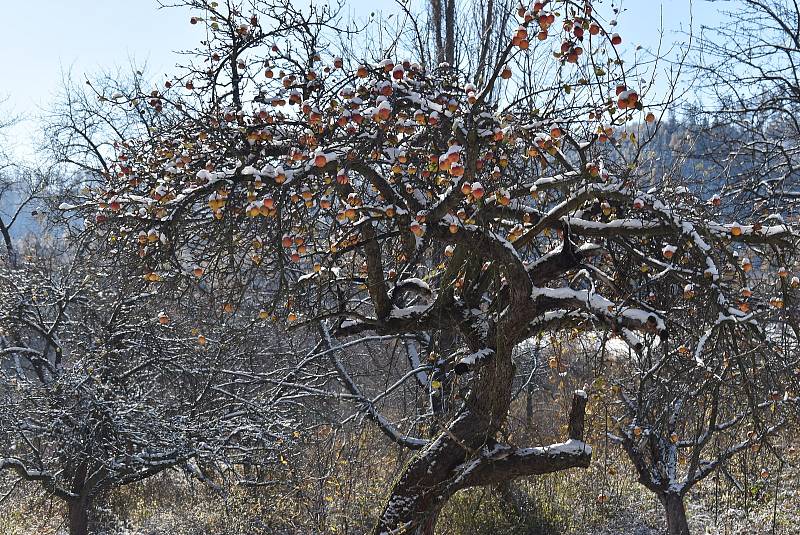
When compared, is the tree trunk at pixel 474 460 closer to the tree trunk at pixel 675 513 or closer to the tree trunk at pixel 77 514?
the tree trunk at pixel 675 513

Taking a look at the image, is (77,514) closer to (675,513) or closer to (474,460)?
(474,460)

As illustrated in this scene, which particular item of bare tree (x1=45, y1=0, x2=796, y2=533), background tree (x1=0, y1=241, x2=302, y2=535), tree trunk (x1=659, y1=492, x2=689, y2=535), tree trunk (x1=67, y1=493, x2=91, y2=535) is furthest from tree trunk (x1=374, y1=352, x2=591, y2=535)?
A: tree trunk (x1=67, y1=493, x2=91, y2=535)

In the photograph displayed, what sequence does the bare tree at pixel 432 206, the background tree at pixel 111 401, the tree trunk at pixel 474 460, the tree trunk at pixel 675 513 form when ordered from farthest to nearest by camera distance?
the tree trunk at pixel 675 513 < the background tree at pixel 111 401 < the tree trunk at pixel 474 460 < the bare tree at pixel 432 206

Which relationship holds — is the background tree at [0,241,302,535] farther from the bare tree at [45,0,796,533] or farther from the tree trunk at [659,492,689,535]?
the tree trunk at [659,492,689,535]

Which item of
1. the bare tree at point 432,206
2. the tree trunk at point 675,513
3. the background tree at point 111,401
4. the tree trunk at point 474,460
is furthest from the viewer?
the tree trunk at point 675,513

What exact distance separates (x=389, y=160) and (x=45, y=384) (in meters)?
6.92

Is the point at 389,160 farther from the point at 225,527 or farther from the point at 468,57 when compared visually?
the point at 225,527

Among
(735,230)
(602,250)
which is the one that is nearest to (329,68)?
(602,250)

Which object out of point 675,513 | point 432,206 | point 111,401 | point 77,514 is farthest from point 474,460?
point 77,514

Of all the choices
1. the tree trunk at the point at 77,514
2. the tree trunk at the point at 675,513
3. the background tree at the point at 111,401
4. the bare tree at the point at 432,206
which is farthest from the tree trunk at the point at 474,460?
the tree trunk at the point at 77,514

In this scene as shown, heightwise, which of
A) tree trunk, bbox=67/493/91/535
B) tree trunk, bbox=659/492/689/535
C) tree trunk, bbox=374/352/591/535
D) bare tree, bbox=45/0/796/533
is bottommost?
tree trunk, bbox=659/492/689/535

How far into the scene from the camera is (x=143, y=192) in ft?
13.8

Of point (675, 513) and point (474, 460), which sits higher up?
point (474, 460)

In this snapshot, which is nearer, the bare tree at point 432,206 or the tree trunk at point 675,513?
the bare tree at point 432,206
